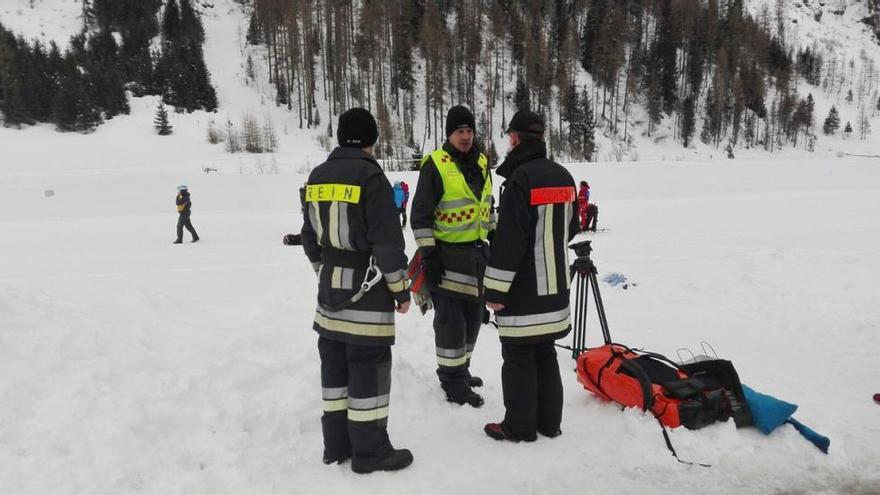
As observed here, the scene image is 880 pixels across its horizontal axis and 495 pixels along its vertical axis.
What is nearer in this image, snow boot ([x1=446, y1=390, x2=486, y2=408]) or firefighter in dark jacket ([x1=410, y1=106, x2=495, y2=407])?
firefighter in dark jacket ([x1=410, y1=106, x2=495, y2=407])

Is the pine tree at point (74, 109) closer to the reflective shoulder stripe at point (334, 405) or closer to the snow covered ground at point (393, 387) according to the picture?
the snow covered ground at point (393, 387)

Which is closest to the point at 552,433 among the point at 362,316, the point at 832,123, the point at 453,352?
the point at 453,352

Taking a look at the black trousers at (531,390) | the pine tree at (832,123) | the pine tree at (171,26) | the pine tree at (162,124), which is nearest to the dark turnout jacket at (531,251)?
the black trousers at (531,390)

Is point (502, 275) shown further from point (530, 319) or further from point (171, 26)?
point (171, 26)

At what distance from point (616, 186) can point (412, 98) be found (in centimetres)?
2117

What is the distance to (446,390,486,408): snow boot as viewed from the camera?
3543 millimetres

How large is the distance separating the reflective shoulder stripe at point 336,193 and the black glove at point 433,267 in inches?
36.1

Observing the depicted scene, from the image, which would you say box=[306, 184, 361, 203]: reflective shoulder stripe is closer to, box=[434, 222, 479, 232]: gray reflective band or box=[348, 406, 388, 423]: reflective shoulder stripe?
box=[434, 222, 479, 232]: gray reflective band

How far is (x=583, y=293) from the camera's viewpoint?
13.8 feet

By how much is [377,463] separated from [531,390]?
2.97ft

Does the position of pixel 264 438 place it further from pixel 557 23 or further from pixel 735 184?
pixel 557 23

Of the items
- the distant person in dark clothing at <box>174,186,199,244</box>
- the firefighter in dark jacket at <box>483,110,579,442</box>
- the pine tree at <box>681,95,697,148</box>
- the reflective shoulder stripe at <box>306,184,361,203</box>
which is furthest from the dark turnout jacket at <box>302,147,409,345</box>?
the pine tree at <box>681,95,697,148</box>

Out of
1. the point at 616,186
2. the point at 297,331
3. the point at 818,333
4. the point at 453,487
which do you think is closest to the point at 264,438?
the point at 453,487

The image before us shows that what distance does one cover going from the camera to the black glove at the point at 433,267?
341 centimetres
